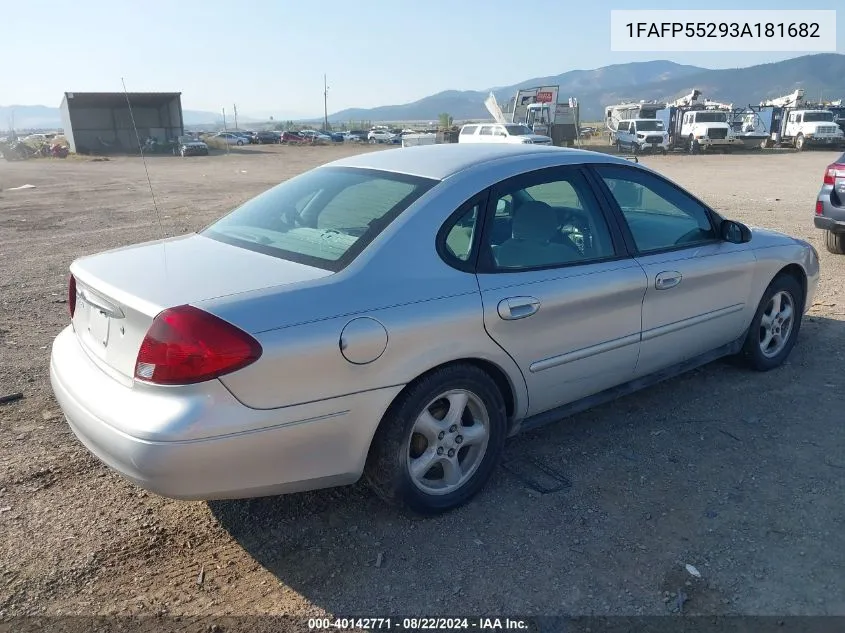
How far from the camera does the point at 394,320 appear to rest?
273 cm

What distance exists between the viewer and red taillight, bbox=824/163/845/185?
774 cm

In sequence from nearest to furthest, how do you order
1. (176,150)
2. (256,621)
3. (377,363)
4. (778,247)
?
(256,621) < (377,363) < (778,247) < (176,150)

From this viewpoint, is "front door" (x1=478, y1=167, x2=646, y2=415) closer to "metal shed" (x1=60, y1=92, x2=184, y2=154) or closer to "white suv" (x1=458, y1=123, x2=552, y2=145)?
"white suv" (x1=458, y1=123, x2=552, y2=145)

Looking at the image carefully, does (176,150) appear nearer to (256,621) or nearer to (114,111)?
(114,111)

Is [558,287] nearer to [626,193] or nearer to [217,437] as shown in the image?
[626,193]

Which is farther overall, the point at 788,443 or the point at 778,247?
the point at 778,247

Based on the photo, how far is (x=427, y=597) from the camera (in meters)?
2.63

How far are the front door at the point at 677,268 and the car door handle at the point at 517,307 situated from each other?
0.87 meters

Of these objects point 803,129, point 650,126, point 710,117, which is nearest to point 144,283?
point 650,126

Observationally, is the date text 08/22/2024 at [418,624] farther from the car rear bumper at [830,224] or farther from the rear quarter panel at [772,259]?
the car rear bumper at [830,224]

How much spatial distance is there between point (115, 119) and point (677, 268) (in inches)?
2354

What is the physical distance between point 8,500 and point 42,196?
728 inches

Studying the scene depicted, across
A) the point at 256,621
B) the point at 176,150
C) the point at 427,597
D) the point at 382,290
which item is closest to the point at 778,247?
the point at 382,290

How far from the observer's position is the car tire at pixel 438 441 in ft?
9.38
